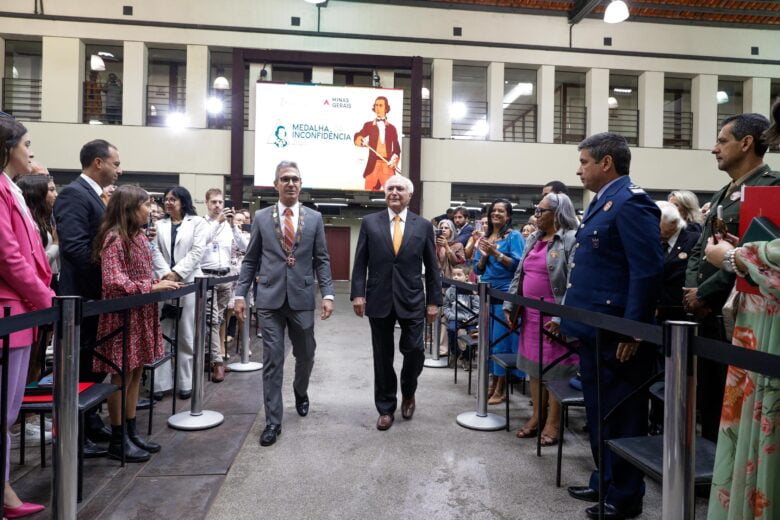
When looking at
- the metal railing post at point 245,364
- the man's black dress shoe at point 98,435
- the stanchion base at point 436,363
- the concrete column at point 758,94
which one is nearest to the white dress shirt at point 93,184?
the man's black dress shoe at point 98,435

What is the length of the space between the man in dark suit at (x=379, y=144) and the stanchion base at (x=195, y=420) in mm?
7041

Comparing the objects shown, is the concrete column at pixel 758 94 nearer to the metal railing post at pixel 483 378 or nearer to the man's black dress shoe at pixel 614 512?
the metal railing post at pixel 483 378

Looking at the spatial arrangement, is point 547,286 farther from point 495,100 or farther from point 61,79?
point 61,79

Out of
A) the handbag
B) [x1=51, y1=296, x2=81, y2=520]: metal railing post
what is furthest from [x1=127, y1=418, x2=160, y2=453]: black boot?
the handbag

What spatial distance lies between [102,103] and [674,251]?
11663mm

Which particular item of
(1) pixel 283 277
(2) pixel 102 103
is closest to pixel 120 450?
(1) pixel 283 277

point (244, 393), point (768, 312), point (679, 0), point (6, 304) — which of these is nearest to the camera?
point (768, 312)

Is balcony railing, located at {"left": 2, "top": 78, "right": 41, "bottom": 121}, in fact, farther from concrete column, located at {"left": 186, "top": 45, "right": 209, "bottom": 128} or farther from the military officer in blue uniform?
the military officer in blue uniform

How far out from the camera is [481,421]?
3.43m

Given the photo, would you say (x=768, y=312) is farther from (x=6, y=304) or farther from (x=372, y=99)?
(x=372, y=99)

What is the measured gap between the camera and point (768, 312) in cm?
147

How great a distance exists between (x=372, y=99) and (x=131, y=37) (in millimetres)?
5036

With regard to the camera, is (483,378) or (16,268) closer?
(16,268)

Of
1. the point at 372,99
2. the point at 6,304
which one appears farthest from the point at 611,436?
the point at 372,99
